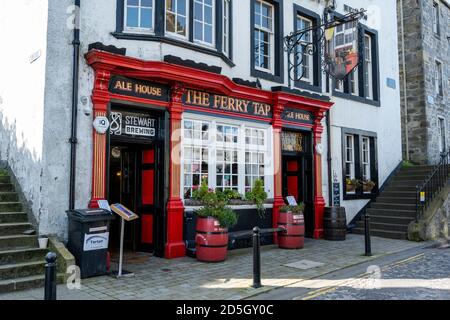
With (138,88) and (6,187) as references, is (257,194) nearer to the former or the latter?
(138,88)

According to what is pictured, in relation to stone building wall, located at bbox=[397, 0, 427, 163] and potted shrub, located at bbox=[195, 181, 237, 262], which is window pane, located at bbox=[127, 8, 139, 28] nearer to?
potted shrub, located at bbox=[195, 181, 237, 262]

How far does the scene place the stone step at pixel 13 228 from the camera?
23.1ft

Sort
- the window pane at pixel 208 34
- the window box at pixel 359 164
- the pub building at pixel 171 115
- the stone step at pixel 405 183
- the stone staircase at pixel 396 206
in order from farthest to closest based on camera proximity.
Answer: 1. the stone step at pixel 405 183
2. the window box at pixel 359 164
3. the stone staircase at pixel 396 206
4. the window pane at pixel 208 34
5. the pub building at pixel 171 115

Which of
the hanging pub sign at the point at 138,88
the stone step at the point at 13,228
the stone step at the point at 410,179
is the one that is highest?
the hanging pub sign at the point at 138,88

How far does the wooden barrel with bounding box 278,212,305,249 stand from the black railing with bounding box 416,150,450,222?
4.35 metres

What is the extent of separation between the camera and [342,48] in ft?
38.2

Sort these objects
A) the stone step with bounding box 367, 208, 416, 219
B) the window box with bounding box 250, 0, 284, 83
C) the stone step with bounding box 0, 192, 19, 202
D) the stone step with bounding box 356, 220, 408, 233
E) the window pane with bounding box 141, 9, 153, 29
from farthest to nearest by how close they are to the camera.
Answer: the stone step with bounding box 367, 208, 416, 219 < the stone step with bounding box 356, 220, 408, 233 < the window box with bounding box 250, 0, 284, 83 < the window pane with bounding box 141, 9, 153, 29 < the stone step with bounding box 0, 192, 19, 202

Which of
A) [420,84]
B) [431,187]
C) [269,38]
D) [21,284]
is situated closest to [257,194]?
[269,38]

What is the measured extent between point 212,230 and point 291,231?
2590mm

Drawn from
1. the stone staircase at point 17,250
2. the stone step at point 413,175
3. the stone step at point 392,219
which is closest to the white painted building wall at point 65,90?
the stone staircase at point 17,250

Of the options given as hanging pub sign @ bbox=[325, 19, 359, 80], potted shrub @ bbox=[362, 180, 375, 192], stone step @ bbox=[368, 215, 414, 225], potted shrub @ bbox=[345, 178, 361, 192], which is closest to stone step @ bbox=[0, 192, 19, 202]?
hanging pub sign @ bbox=[325, 19, 359, 80]

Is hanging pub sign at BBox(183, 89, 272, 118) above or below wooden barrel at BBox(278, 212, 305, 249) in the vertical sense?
above

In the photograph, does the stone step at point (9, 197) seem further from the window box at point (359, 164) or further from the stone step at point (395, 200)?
the stone step at point (395, 200)

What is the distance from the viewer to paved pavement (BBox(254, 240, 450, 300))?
5.94 meters
